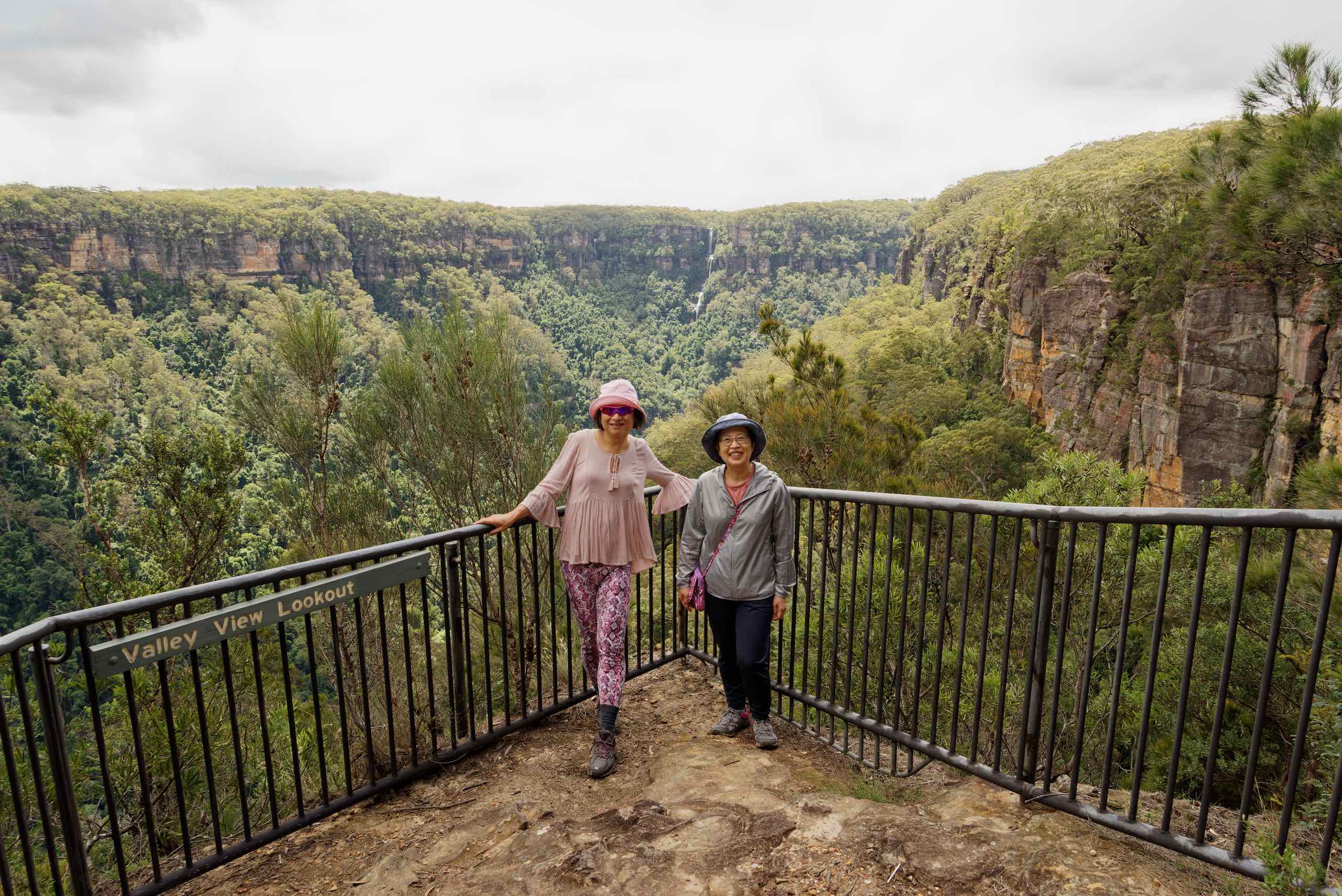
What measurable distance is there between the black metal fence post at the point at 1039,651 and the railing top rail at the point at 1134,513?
0.23 feet

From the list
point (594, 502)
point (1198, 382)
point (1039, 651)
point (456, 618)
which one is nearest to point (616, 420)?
point (594, 502)

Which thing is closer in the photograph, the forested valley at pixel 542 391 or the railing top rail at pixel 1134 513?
the railing top rail at pixel 1134 513

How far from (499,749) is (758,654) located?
4.02 ft

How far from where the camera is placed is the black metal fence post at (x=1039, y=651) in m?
2.29

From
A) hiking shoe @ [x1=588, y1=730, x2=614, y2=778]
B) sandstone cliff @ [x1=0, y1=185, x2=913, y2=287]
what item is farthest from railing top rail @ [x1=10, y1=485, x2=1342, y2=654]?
sandstone cliff @ [x1=0, y1=185, x2=913, y2=287]

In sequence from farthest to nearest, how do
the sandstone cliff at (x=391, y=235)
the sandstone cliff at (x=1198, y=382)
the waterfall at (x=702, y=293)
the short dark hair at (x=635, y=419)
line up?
the waterfall at (x=702, y=293), the sandstone cliff at (x=391, y=235), the sandstone cliff at (x=1198, y=382), the short dark hair at (x=635, y=419)

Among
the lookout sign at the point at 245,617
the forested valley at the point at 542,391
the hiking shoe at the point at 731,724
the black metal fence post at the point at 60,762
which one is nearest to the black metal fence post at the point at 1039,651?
the forested valley at the point at 542,391

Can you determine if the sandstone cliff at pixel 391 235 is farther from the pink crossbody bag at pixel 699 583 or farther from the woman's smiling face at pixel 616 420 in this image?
the pink crossbody bag at pixel 699 583

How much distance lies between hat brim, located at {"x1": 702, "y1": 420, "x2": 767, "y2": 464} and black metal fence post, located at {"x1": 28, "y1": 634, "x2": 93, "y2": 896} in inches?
84.1

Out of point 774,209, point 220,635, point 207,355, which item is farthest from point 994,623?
point 774,209

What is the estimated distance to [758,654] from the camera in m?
3.12

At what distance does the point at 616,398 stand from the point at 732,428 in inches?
19.4

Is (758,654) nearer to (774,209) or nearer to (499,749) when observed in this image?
(499,749)

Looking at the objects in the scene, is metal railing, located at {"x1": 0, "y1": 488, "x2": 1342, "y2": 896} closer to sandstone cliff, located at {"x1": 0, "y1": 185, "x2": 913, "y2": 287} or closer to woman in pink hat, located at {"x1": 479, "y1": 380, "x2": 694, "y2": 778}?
woman in pink hat, located at {"x1": 479, "y1": 380, "x2": 694, "y2": 778}
